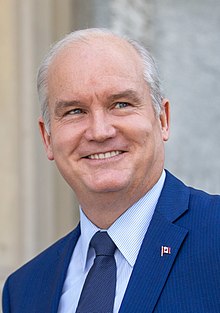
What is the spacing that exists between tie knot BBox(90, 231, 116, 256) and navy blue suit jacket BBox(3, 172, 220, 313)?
0.40 feet

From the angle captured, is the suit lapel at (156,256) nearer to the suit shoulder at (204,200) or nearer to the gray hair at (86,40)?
the suit shoulder at (204,200)

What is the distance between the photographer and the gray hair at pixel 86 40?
2.92 m

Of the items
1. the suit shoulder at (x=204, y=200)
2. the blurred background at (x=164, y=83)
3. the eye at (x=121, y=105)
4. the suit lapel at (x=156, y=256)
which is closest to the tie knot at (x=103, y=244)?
the suit lapel at (x=156, y=256)

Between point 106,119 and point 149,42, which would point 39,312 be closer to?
point 106,119

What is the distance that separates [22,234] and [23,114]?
0.53 m

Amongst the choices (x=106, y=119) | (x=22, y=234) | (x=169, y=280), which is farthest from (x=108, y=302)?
(x=22, y=234)

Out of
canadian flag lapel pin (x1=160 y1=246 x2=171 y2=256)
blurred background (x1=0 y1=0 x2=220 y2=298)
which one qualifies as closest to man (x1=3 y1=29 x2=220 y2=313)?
canadian flag lapel pin (x1=160 y1=246 x2=171 y2=256)

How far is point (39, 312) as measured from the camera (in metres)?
3.02

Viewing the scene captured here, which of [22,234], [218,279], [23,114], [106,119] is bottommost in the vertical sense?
[22,234]

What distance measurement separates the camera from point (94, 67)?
2.84 meters

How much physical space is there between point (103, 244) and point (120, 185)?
185mm

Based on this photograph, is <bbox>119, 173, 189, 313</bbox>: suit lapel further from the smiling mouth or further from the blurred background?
the blurred background

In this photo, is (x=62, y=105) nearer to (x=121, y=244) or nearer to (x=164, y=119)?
(x=164, y=119)

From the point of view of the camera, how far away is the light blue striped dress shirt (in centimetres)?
282
